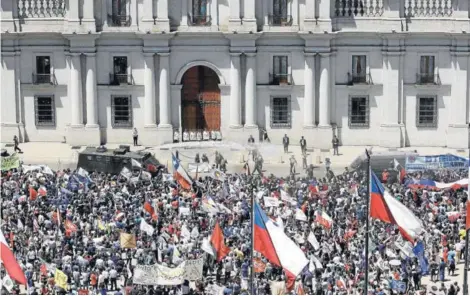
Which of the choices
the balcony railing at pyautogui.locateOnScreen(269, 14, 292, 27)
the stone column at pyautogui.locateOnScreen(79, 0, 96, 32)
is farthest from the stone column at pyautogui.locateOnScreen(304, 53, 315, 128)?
the stone column at pyautogui.locateOnScreen(79, 0, 96, 32)

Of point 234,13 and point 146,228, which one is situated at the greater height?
point 234,13

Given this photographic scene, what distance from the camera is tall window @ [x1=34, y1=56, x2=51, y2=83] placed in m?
80.2

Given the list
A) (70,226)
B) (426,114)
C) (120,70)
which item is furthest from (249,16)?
(70,226)

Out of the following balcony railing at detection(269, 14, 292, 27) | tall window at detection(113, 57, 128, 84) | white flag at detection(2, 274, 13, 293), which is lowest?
white flag at detection(2, 274, 13, 293)

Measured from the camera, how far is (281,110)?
8012cm

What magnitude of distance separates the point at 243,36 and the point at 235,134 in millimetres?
6337

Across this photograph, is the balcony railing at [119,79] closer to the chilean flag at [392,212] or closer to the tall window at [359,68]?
the tall window at [359,68]

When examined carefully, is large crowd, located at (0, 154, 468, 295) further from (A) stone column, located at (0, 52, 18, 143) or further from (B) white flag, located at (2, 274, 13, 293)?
(A) stone column, located at (0, 52, 18, 143)

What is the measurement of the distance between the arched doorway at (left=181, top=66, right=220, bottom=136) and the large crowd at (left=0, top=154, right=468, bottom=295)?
13.0m

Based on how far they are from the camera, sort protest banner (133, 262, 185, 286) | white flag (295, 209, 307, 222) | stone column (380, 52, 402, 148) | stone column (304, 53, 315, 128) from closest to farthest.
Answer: protest banner (133, 262, 185, 286) < white flag (295, 209, 307, 222) < stone column (380, 52, 402, 148) < stone column (304, 53, 315, 128)

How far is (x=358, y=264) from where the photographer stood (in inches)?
1949

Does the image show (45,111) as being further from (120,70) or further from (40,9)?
(40,9)

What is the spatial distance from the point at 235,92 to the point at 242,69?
5.07ft

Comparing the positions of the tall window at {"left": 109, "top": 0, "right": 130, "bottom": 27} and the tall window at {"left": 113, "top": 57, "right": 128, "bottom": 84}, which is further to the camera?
the tall window at {"left": 113, "top": 57, "right": 128, "bottom": 84}
